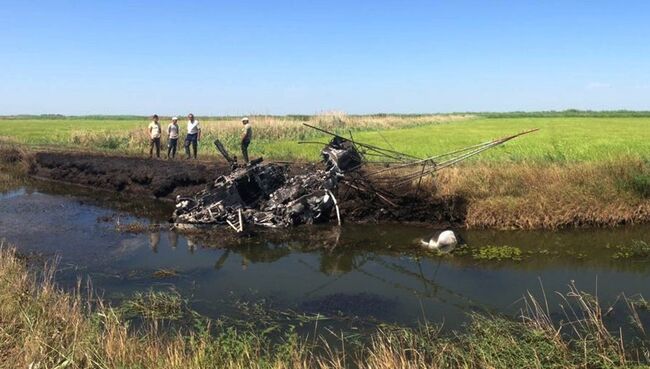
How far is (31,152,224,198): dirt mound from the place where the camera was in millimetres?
17734

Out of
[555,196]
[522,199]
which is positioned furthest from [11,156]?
[555,196]

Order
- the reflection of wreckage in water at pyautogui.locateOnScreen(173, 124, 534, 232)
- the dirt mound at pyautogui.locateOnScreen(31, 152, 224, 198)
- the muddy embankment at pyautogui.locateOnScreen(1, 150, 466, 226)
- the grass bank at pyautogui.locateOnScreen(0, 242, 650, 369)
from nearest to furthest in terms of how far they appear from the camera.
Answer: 1. the grass bank at pyautogui.locateOnScreen(0, 242, 650, 369)
2. the reflection of wreckage in water at pyautogui.locateOnScreen(173, 124, 534, 232)
3. the muddy embankment at pyautogui.locateOnScreen(1, 150, 466, 226)
4. the dirt mound at pyautogui.locateOnScreen(31, 152, 224, 198)

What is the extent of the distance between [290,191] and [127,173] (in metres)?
8.40

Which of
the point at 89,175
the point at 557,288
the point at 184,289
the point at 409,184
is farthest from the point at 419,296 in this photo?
the point at 89,175

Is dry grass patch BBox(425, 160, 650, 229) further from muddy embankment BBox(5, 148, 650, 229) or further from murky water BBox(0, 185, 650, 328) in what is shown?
murky water BBox(0, 185, 650, 328)

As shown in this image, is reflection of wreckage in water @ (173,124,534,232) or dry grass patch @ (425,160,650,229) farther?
reflection of wreckage in water @ (173,124,534,232)

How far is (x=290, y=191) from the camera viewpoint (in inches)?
574

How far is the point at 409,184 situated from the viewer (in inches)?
582

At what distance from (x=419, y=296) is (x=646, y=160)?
9.88 metres

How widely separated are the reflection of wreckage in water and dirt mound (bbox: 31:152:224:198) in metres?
2.65

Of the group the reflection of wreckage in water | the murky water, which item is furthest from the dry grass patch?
the reflection of wreckage in water

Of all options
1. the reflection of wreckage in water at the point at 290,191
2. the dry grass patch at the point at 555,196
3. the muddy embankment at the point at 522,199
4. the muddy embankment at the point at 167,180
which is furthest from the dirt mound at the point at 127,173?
the dry grass patch at the point at 555,196

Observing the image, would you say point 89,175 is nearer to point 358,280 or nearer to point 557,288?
point 358,280

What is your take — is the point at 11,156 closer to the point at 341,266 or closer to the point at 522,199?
the point at 341,266
